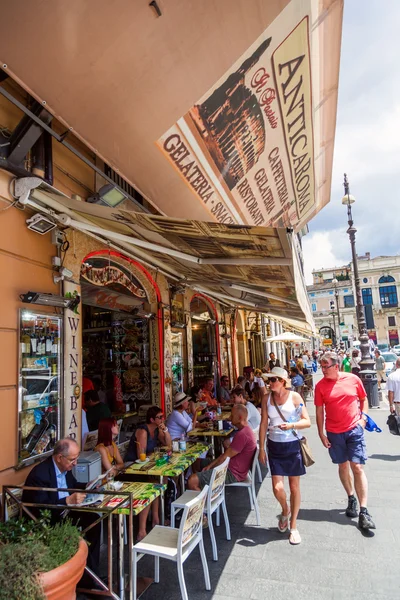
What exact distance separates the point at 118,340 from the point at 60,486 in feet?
18.2

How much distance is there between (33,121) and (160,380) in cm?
549

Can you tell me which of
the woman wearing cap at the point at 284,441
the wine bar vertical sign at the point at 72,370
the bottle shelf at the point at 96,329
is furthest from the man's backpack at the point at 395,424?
the bottle shelf at the point at 96,329

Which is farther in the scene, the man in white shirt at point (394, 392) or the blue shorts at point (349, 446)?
the man in white shirt at point (394, 392)

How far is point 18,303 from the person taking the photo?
4.15 meters

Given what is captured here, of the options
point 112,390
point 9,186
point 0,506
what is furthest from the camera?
point 112,390

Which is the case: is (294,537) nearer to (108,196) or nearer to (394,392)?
(394,392)

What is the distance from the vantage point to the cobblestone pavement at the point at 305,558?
311cm

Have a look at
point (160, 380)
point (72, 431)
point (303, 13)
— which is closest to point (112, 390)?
point (160, 380)

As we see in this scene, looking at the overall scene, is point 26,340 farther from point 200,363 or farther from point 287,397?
point 200,363

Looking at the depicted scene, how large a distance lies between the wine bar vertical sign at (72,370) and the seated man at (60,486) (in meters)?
1.38

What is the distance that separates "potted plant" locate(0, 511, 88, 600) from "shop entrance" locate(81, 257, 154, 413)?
4374mm

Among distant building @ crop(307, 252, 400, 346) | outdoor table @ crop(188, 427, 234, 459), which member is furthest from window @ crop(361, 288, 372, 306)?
outdoor table @ crop(188, 427, 234, 459)

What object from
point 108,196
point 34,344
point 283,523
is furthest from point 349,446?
point 108,196

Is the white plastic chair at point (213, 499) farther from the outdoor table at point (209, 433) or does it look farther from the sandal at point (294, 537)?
the outdoor table at point (209, 433)
